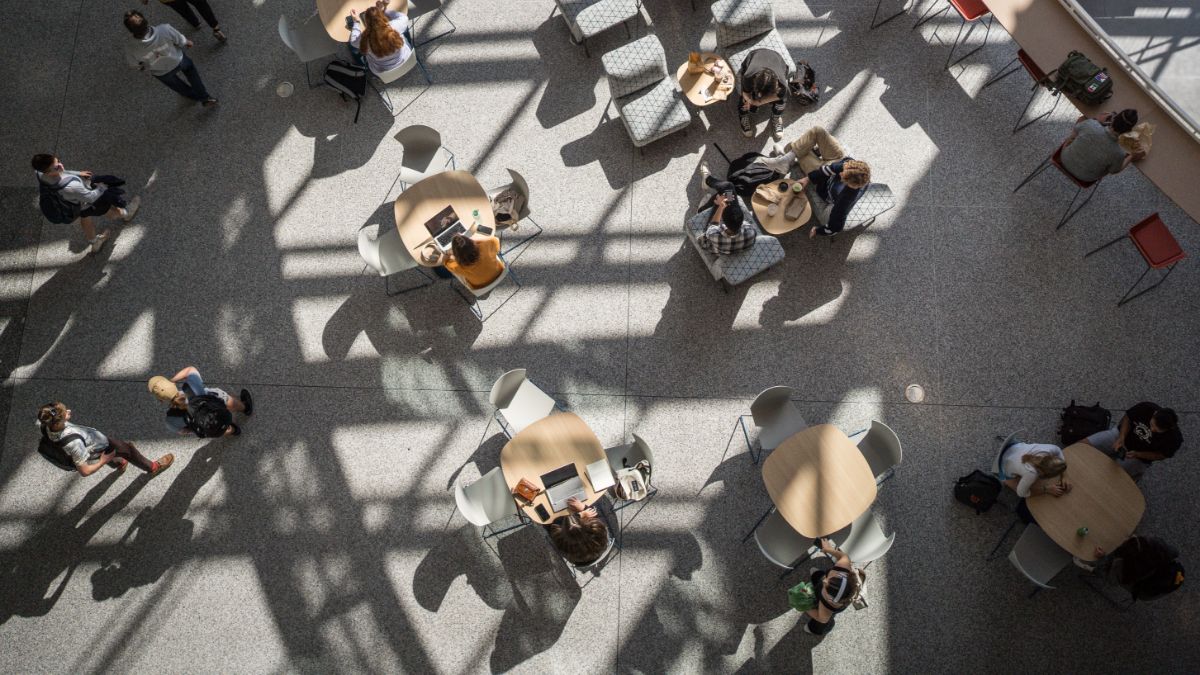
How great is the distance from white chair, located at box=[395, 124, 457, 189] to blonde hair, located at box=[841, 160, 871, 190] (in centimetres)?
399

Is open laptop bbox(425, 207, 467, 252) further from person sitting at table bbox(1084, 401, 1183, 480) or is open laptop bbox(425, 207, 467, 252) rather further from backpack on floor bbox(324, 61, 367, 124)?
person sitting at table bbox(1084, 401, 1183, 480)

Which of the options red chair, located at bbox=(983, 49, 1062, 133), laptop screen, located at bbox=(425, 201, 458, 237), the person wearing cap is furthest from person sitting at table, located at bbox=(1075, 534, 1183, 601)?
the person wearing cap

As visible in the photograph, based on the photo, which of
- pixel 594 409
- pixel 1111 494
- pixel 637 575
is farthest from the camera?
pixel 594 409

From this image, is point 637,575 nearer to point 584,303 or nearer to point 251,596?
point 584,303

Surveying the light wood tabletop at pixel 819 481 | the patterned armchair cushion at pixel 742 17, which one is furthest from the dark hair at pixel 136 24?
the light wood tabletop at pixel 819 481

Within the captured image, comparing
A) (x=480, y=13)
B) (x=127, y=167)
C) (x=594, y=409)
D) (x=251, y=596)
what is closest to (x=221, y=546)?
(x=251, y=596)

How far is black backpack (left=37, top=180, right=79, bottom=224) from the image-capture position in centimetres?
710

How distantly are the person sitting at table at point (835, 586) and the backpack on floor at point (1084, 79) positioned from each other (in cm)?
500

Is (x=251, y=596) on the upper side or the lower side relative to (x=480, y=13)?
lower

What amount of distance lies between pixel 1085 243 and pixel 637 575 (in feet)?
18.7

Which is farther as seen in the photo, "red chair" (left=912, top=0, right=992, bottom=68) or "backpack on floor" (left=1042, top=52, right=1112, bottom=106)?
"red chair" (left=912, top=0, right=992, bottom=68)

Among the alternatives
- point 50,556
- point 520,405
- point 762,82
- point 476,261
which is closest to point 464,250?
point 476,261

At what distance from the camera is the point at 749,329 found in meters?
7.28

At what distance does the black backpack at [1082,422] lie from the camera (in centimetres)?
642
